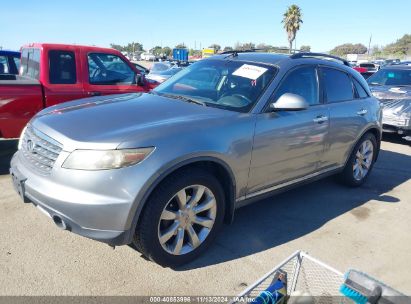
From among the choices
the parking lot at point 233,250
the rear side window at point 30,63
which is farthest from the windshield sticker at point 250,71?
the rear side window at point 30,63

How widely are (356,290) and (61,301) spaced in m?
1.98

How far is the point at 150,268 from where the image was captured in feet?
10.4

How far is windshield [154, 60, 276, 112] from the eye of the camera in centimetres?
A: 373

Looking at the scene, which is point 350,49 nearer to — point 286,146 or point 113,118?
point 286,146

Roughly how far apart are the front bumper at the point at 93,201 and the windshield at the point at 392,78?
8.89 meters

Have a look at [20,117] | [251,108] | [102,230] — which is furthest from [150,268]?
[20,117]

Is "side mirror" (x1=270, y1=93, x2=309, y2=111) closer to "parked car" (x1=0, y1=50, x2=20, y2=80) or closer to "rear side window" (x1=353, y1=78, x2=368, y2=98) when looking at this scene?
"rear side window" (x1=353, y1=78, x2=368, y2=98)

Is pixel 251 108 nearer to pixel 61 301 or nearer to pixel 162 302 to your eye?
pixel 162 302

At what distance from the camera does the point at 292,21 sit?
175 ft

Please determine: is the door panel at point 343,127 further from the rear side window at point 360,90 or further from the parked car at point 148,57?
the parked car at point 148,57

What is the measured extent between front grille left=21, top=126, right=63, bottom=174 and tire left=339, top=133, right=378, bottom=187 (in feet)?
12.1

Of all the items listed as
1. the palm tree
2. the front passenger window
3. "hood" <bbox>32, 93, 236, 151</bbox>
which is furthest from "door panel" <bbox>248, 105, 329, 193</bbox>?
the palm tree

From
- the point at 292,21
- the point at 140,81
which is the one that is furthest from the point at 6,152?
→ the point at 292,21

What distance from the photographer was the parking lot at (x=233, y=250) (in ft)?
9.71
